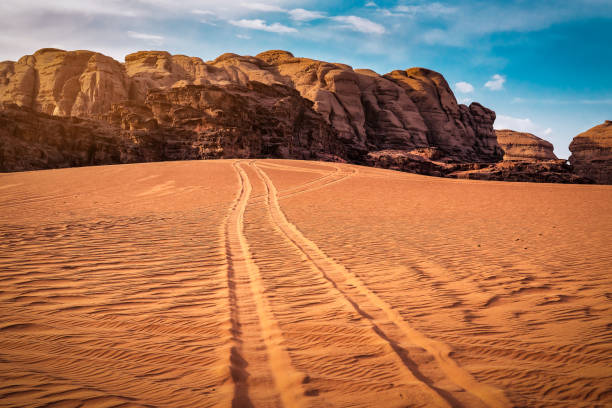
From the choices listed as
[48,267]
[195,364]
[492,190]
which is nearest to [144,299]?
[195,364]

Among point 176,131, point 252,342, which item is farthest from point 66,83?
point 252,342

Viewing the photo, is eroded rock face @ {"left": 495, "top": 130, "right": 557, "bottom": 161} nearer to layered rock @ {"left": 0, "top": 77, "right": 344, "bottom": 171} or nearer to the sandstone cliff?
the sandstone cliff

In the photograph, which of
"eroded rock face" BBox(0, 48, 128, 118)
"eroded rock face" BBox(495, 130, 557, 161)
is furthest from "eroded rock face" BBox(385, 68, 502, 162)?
"eroded rock face" BBox(0, 48, 128, 118)

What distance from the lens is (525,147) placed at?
105 metres

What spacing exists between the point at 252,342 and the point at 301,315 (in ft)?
2.24

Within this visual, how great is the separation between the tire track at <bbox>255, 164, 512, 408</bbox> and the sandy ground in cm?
2

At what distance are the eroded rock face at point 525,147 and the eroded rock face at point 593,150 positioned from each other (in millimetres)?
15788

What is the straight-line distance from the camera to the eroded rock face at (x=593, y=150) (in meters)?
67.3

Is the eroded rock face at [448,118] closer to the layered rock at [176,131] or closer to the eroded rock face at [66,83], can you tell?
the layered rock at [176,131]

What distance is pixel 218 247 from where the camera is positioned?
20.4 ft

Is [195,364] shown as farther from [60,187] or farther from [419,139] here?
[419,139]

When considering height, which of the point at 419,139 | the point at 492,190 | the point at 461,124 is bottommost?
the point at 492,190

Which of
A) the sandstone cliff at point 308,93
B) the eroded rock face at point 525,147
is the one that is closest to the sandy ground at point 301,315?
the sandstone cliff at point 308,93

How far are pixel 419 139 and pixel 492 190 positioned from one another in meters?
55.5
